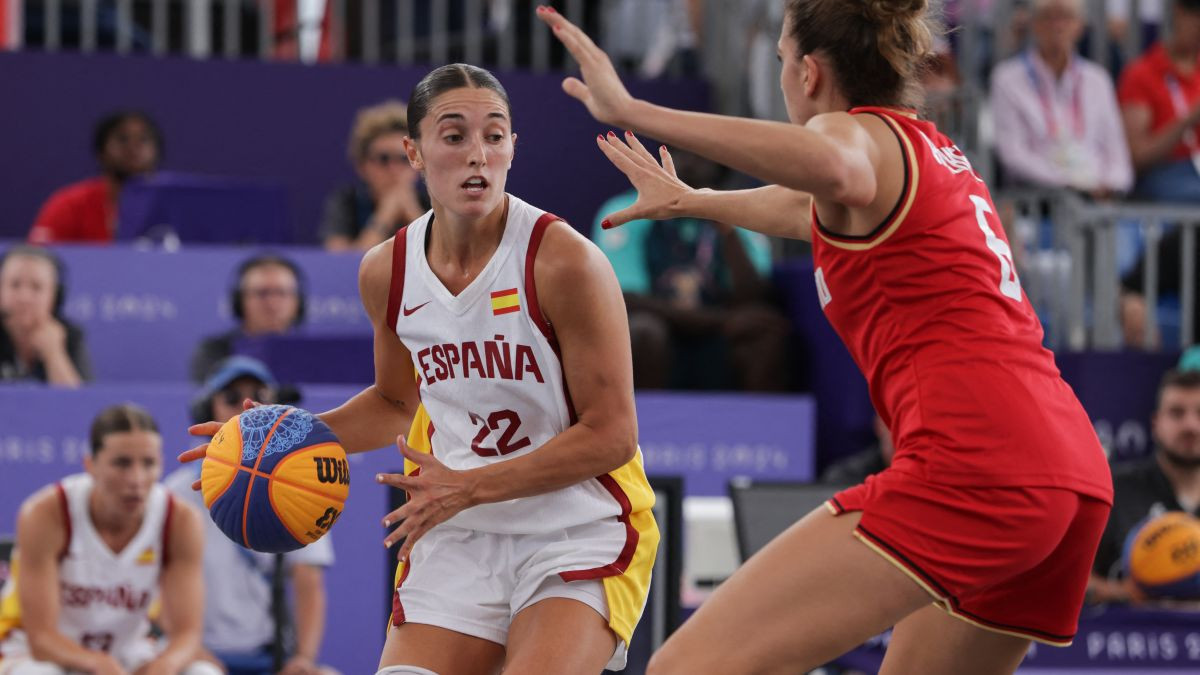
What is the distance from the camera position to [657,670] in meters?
3.20

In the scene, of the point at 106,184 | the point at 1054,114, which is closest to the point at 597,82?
the point at 106,184

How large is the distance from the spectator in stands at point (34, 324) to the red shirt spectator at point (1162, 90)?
5.86m

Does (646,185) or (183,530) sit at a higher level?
(646,185)

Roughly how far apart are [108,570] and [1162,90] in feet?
20.8

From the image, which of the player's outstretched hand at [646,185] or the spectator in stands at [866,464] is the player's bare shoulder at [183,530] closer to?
the spectator in stands at [866,464]

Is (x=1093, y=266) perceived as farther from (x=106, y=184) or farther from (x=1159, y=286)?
(x=106, y=184)

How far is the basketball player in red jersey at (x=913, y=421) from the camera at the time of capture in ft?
10.4

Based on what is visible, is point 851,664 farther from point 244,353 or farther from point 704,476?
point 244,353

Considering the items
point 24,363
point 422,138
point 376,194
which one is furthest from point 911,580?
point 376,194

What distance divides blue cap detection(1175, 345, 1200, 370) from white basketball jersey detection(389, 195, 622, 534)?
14.9 ft

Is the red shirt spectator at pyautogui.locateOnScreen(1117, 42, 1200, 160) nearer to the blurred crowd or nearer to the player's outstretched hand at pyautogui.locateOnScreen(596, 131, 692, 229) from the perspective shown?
the blurred crowd

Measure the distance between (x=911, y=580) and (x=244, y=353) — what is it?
15.5ft

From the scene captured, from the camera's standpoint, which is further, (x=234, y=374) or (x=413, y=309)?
(x=234, y=374)

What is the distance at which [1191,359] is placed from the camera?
747 cm
